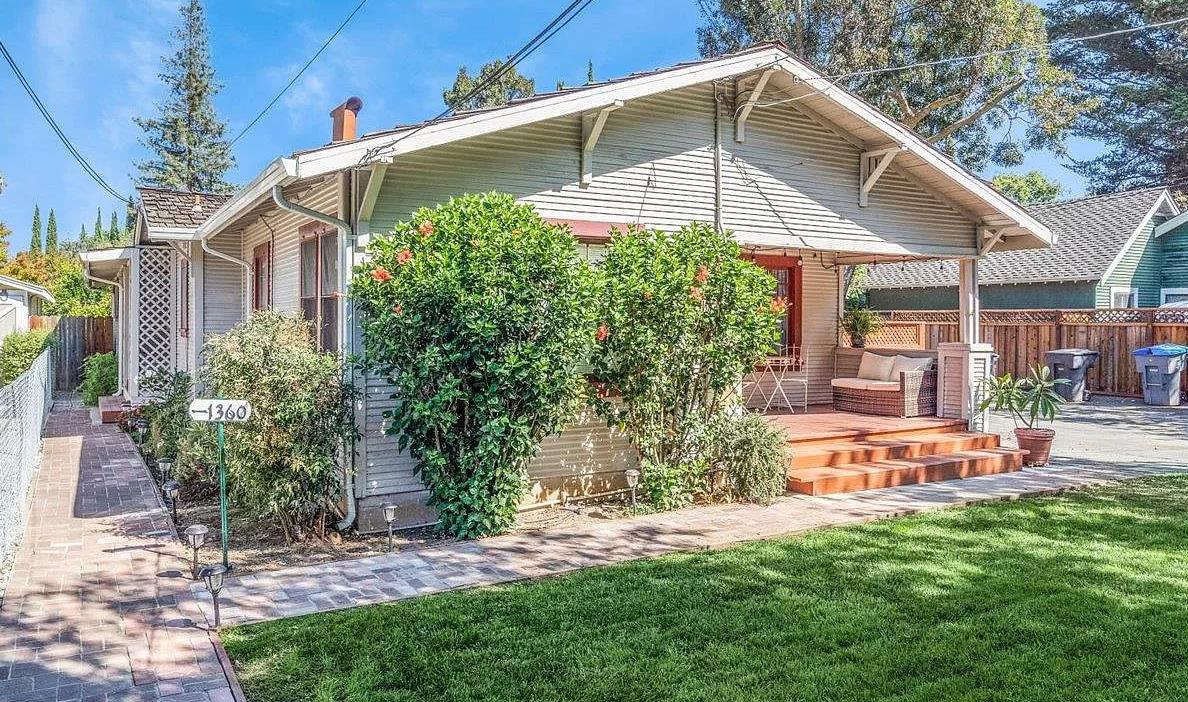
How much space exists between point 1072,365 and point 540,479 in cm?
1487

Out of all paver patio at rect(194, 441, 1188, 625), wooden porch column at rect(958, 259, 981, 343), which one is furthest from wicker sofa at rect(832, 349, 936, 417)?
paver patio at rect(194, 441, 1188, 625)

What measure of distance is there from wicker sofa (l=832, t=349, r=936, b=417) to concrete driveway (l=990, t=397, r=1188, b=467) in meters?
1.45

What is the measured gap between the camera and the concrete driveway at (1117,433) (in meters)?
10.1

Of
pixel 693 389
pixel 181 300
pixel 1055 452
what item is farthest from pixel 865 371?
pixel 181 300

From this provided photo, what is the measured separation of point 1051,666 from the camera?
12.7ft

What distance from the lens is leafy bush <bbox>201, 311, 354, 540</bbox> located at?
598cm

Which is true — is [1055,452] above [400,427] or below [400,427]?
below

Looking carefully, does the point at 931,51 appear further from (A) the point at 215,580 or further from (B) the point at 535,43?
(A) the point at 215,580

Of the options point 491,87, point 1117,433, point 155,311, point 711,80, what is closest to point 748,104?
point 711,80

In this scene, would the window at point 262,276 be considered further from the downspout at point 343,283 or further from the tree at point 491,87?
the tree at point 491,87

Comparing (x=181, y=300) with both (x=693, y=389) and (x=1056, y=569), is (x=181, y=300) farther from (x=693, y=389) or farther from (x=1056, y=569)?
(x=1056, y=569)

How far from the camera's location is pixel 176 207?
39.4ft

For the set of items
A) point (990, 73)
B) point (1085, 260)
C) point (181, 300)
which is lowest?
point (181, 300)

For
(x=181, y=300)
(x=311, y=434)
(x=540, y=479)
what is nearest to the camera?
(x=311, y=434)
